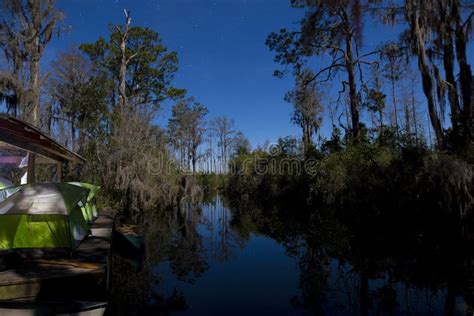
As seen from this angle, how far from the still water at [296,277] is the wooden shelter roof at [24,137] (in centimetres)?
427

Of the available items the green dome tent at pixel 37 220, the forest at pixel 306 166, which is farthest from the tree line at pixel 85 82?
the green dome tent at pixel 37 220

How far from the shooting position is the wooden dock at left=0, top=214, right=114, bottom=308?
209 inches

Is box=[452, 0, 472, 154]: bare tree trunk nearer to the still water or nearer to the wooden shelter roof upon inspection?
the still water

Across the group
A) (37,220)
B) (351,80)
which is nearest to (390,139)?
(351,80)

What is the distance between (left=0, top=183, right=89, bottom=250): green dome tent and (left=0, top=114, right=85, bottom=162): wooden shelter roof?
1.41 meters

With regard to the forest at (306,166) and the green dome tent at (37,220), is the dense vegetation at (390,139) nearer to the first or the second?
the forest at (306,166)

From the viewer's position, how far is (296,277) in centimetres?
824

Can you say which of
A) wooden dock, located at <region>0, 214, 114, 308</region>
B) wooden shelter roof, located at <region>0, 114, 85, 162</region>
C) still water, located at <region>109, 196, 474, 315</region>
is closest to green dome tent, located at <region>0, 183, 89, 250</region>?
wooden dock, located at <region>0, 214, 114, 308</region>

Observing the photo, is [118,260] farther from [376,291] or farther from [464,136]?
[464,136]

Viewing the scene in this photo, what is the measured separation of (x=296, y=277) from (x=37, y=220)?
6341 mm

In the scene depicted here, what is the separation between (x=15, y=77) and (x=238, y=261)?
14.7 m

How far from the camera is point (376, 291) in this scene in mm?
6914

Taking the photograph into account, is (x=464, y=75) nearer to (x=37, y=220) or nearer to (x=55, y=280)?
(x=55, y=280)

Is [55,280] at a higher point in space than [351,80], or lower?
lower
